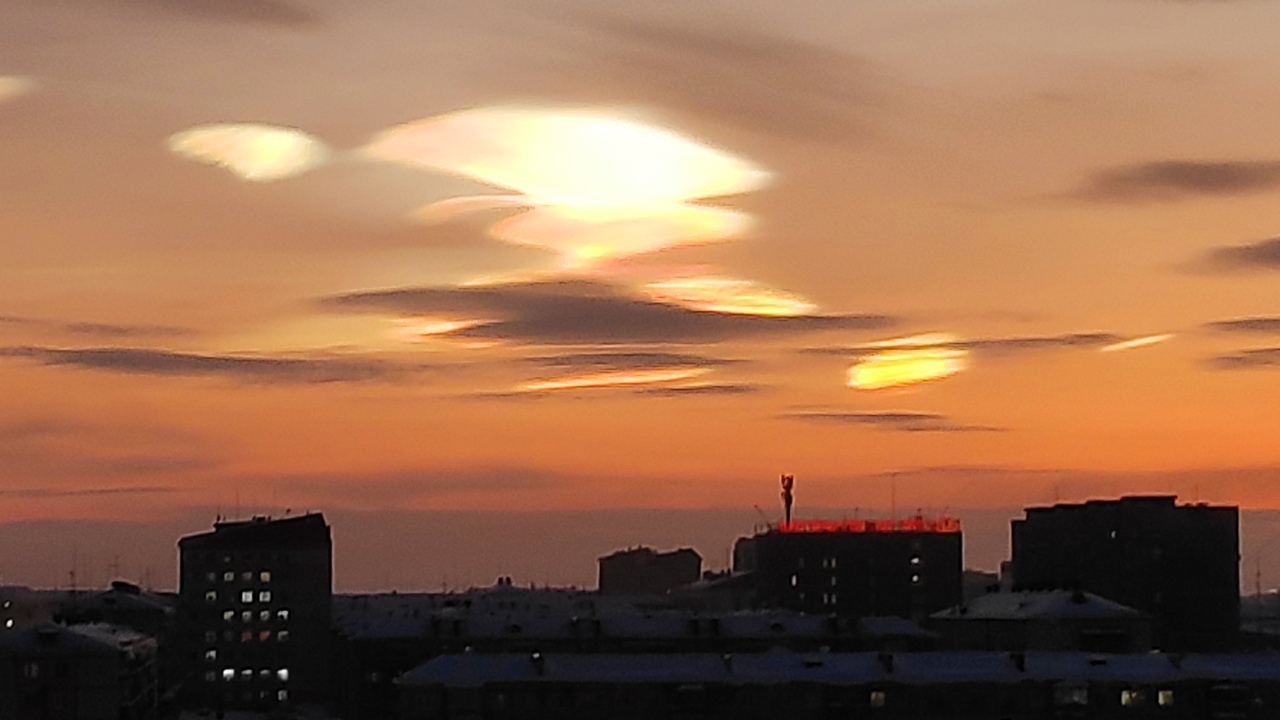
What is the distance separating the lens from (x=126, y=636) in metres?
196

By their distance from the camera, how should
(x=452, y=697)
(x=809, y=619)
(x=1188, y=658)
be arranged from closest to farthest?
(x=452, y=697) < (x=1188, y=658) < (x=809, y=619)

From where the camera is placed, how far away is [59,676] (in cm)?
17162

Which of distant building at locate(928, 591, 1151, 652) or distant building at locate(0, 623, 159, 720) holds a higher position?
distant building at locate(928, 591, 1151, 652)

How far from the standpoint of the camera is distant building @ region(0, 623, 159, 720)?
169750mm

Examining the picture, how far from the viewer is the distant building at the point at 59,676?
557 feet

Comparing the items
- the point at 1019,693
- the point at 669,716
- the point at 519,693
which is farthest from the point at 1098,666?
the point at 519,693

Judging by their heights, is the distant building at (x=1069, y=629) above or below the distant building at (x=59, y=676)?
above

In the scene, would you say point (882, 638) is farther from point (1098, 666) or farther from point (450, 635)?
point (1098, 666)

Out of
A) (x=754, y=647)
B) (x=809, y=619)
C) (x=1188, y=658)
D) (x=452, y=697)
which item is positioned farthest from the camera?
(x=809, y=619)

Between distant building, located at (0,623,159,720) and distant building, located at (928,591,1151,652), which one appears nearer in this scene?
distant building, located at (0,623,159,720)

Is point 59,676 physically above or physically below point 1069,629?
below

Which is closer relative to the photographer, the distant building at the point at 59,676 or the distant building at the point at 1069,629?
the distant building at the point at 59,676

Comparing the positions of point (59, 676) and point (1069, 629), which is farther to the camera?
point (1069, 629)

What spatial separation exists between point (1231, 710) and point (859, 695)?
25595 mm
